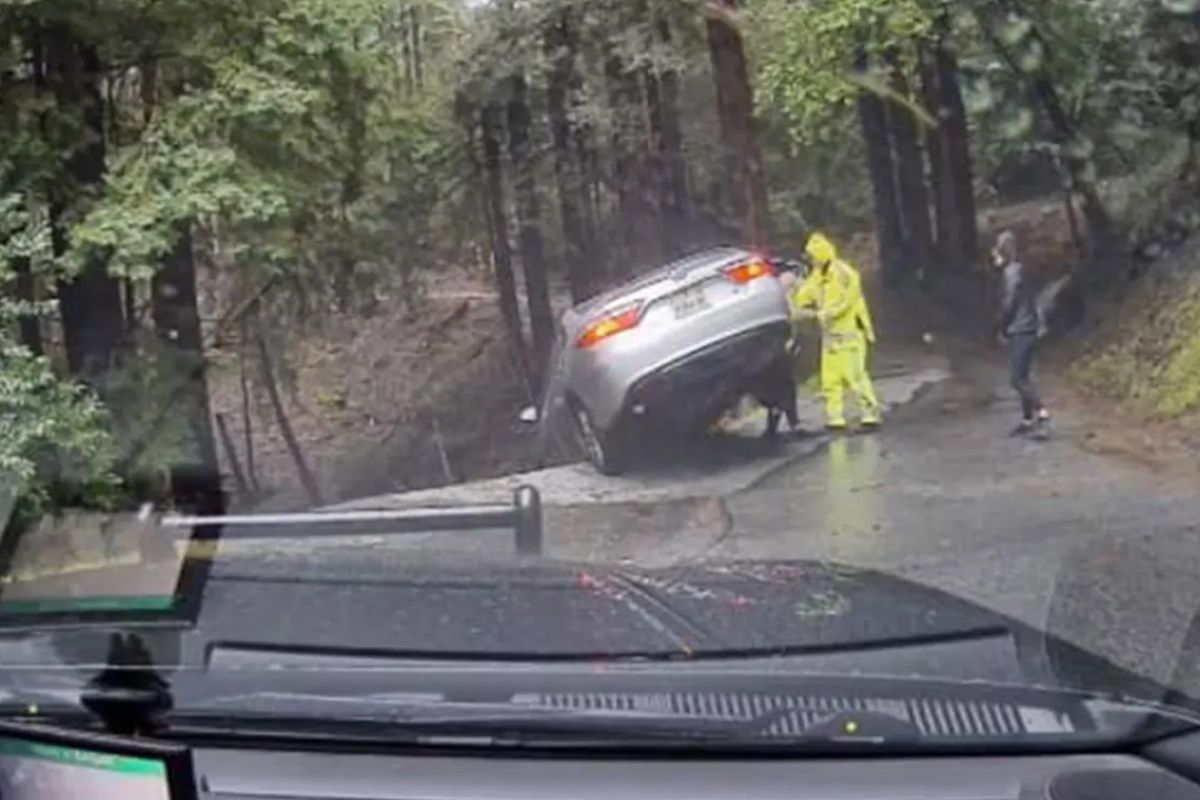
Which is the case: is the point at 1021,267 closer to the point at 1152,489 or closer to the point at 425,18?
the point at 1152,489

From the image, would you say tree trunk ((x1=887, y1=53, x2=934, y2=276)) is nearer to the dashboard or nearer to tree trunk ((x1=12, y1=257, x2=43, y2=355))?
the dashboard

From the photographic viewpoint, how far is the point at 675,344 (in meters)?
3.05

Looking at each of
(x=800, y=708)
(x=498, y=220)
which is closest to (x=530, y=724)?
(x=800, y=708)

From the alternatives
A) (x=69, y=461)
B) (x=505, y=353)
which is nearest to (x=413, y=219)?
(x=505, y=353)

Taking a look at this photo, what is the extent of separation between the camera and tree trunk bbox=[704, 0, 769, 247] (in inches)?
120

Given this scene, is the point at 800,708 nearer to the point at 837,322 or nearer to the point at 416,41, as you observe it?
the point at 837,322

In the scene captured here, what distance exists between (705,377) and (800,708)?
1.26 meters

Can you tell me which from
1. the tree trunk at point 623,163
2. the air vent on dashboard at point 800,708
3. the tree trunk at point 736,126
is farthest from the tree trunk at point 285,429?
the air vent on dashboard at point 800,708

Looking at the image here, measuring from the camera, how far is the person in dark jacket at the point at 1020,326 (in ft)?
10.2

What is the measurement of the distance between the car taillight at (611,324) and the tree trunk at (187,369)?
0.77 m

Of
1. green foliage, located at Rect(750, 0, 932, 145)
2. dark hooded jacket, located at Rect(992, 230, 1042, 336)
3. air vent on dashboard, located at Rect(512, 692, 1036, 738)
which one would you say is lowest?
air vent on dashboard, located at Rect(512, 692, 1036, 738)

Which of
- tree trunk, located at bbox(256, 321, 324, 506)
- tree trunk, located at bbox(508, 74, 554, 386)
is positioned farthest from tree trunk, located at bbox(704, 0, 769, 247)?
tree trunk, located at bbox(256, 321, 324, 506)

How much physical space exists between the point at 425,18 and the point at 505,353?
0.66m

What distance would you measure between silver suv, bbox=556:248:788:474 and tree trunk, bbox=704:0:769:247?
7 cm
